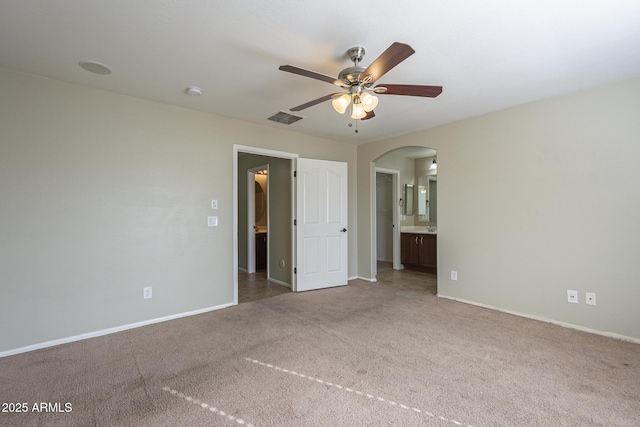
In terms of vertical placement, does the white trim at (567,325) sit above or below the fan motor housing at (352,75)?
below

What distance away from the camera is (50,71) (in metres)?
2.53

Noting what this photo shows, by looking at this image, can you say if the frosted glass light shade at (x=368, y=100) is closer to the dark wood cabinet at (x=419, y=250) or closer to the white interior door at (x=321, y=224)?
the white interior door at (x=321, y=224)

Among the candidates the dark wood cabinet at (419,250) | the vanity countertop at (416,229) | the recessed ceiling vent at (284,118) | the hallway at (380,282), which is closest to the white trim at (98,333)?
the hallway at (380,282)

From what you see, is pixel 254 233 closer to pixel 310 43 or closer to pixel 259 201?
pixel 259 201

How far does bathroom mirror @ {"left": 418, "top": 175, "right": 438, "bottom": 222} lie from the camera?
6.80m

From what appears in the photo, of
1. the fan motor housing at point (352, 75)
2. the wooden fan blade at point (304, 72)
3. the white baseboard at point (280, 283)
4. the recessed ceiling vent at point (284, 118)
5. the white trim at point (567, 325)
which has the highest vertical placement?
the recessed ceiling vent at point (284, 118)

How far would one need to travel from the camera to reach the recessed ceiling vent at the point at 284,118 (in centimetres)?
370

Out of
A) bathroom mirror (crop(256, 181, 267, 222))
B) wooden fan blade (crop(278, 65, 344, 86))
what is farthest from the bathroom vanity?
wooden fan blade (crop(278, 65, 344, 86))

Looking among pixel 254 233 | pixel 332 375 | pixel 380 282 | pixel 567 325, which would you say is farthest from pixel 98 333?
pixel 567 325

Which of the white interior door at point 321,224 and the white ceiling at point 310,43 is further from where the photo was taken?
the white interior door at point 321,224

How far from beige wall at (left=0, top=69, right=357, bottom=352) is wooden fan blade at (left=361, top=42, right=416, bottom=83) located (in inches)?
93.9

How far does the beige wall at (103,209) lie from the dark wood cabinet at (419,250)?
3.87 metres

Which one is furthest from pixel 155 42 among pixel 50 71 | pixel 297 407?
pixel 297 407

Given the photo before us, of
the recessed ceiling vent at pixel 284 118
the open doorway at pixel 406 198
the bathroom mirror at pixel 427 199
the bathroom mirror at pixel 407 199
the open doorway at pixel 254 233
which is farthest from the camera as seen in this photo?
the bathroom mirror at pixel 427 199
